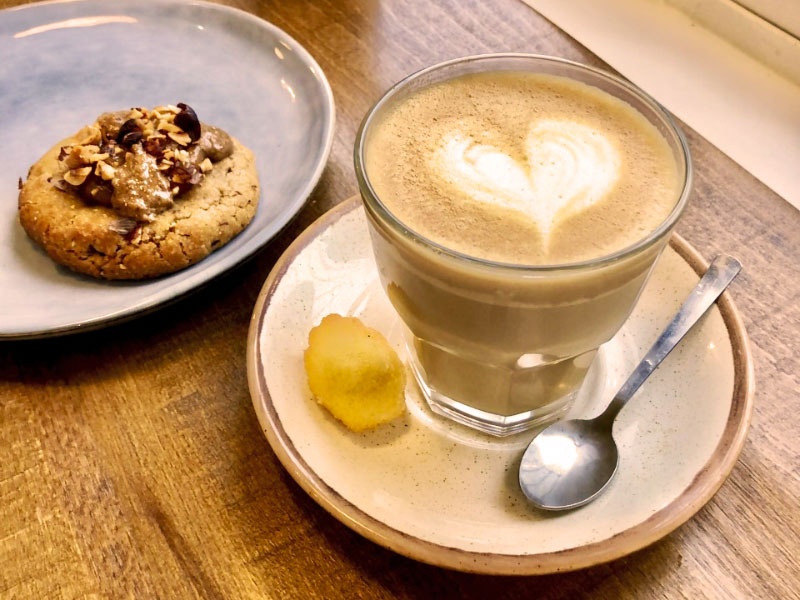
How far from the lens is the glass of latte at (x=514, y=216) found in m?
0.70

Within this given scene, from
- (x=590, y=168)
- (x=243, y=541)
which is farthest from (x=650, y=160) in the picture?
(x=243, y=541)

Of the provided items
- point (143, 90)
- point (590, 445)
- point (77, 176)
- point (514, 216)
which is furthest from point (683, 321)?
point (143, 90)

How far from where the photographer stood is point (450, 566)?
69cm

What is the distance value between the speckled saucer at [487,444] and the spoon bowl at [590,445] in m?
0.01

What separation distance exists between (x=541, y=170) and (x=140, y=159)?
27.1 inches

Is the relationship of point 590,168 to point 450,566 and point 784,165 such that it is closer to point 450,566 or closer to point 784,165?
point 450,566

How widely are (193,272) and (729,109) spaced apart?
1127 millimetres

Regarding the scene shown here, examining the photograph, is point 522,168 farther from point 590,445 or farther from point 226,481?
point 226,481

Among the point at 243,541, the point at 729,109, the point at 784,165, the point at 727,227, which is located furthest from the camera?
the point at 729,109


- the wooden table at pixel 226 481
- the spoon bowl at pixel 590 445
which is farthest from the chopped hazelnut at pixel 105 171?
the spoon bowl at pixel 590 445

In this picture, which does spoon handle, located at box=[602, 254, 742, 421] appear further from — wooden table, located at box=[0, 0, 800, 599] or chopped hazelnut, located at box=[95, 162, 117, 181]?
chopped hazelnut, located at box=[95, 162, 117, 181]

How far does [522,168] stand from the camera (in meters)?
0.79

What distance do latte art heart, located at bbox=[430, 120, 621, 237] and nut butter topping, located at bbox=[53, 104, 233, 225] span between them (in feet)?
1.77

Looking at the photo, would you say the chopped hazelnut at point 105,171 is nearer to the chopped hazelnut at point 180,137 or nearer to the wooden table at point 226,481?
the chopped hazelnut at point 180,137
